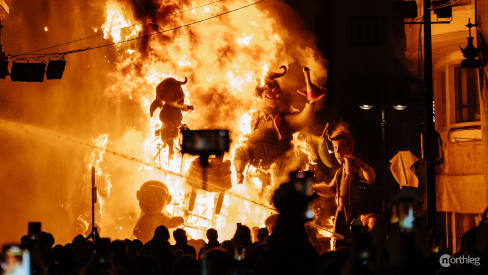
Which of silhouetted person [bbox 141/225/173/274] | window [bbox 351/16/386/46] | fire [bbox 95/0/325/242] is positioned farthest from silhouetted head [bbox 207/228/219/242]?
window [bbox 351/16/386/46]

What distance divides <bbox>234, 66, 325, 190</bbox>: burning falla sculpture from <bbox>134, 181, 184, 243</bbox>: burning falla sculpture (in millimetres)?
2924

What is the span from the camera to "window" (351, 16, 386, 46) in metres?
34.1

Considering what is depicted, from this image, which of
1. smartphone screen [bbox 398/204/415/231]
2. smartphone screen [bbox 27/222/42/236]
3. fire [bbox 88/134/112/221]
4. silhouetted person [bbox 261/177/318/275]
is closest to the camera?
smartphone screen [bbox 398/204/415/231]

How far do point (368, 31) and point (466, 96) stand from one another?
11.6 m

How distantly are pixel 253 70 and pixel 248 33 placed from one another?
4.81 ft

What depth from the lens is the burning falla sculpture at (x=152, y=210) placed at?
23938mm

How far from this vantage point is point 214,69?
88.5ft

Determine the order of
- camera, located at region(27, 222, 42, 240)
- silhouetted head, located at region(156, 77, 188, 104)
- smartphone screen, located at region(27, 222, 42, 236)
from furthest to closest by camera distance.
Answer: silhouetted head, located at region(156, 77, 188, 104) < smartphone screen, located at region(27, 222, 42, 236) < camera, located at region(27, 222, 42, 240)

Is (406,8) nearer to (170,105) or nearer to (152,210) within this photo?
(170,105)

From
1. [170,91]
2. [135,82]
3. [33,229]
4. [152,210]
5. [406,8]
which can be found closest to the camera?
[33,229]

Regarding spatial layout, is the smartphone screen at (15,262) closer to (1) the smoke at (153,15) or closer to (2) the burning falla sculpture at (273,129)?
(2) the burning falla sculpture at (273,129)

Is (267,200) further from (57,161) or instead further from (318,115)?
(57,161)

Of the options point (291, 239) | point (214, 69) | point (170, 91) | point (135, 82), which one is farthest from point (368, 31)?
point (291, 239)

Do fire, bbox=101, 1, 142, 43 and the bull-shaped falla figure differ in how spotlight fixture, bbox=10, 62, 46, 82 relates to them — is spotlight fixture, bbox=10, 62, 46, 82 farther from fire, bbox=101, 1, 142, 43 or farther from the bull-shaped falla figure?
fire, bbox=101, 1, 142, 43
